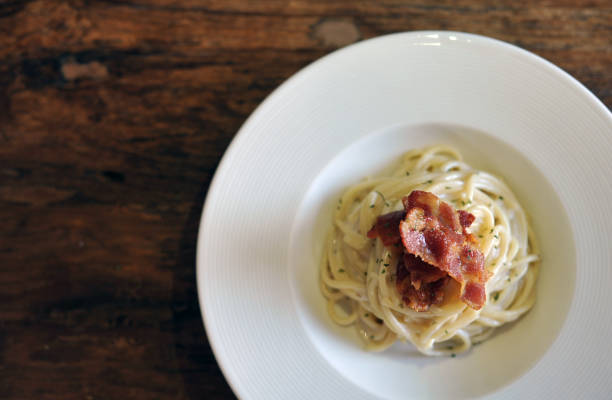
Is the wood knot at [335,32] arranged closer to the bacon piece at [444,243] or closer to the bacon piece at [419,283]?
the bacon piece at [444,243]

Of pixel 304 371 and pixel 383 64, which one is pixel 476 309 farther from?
pixel 383 64

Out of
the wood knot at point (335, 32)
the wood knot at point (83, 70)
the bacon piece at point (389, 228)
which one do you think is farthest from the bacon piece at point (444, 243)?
the wood knot at point (83, 70)

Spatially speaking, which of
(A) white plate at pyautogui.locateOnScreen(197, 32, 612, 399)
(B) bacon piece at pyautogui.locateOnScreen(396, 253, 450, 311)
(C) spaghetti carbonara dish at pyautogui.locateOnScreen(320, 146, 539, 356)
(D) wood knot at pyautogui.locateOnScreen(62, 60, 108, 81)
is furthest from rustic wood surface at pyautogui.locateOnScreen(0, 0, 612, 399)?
(B) bacon piece at pyautogui.locateOnScreen(396, 253, 450, 311)

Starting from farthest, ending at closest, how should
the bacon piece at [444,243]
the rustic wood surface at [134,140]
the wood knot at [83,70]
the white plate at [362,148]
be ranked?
the wood knot at [83,70]
the rustic wood surface at [134,140]
the white plate at [362,148]
the bacon piece at [444,243]

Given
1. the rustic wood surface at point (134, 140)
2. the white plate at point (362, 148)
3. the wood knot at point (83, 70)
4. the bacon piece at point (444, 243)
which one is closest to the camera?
the bacon piece at point (444, 243)

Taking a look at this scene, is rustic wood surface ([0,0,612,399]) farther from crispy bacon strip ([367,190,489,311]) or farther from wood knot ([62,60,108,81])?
crispy bacon strip ([367,190,489,311])

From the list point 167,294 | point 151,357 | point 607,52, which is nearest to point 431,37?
point 607,52
